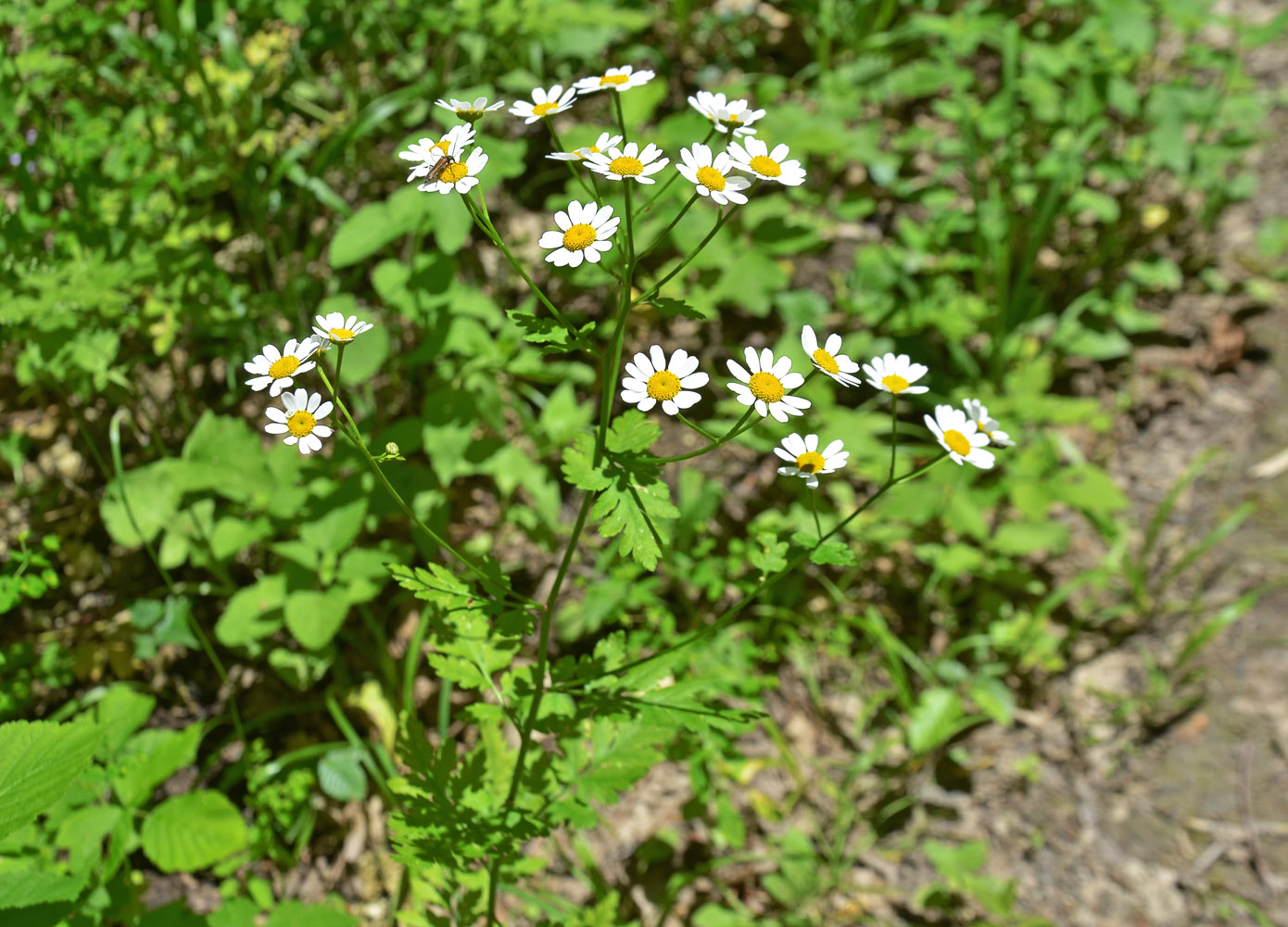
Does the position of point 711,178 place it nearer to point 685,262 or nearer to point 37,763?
point 685,262

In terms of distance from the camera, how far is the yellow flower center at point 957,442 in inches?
49.3

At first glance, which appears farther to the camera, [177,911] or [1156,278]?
[1156,278]

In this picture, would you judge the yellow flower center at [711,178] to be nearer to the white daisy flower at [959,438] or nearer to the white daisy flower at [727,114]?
the white daisy flower at [727,114]

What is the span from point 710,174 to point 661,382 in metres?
0.29

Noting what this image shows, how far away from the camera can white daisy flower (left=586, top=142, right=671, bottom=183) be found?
3.58 feet

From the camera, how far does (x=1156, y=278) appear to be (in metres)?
3.23

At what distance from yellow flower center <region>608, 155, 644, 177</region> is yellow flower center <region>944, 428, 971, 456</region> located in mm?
600

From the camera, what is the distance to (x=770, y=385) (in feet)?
3.76

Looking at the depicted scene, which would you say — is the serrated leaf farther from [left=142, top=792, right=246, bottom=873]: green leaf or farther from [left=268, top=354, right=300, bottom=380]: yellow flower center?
[left=142, top=792, right=246, bottom=873]: green leaf

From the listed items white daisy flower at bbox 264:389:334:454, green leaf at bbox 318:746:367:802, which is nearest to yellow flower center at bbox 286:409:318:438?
white daisy flower at bbox 264:389:334:454

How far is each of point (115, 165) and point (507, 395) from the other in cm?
120

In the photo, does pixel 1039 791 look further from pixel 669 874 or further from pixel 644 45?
pixel 644 45

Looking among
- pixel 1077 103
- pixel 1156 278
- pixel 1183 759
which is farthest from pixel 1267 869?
pixel 1077 103

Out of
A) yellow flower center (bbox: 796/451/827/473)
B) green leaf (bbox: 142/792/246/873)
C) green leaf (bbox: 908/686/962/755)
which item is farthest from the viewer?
green leaf (bbox: 908/686/962/755)
